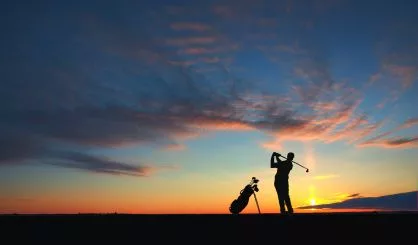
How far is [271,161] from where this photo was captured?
888 inches

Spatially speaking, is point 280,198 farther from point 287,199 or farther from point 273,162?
point 273,162

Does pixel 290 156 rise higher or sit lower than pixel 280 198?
higher

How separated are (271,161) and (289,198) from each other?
6.47ft

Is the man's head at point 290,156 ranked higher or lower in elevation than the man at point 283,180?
higher
